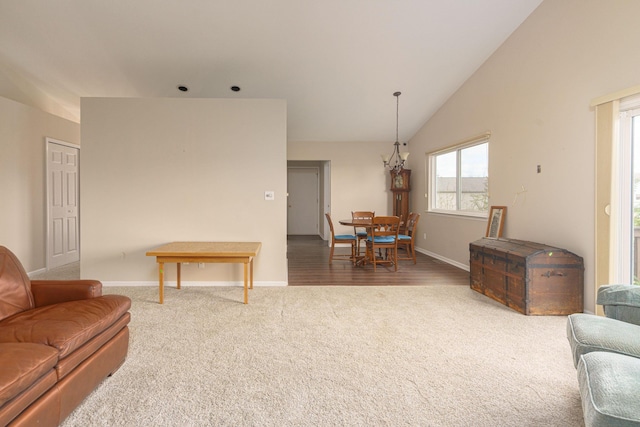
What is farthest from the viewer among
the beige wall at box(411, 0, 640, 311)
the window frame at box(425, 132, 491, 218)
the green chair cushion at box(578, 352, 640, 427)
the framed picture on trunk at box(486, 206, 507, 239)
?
the window frame at box(425, 132, 491, 218)

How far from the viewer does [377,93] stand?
5.25 metres

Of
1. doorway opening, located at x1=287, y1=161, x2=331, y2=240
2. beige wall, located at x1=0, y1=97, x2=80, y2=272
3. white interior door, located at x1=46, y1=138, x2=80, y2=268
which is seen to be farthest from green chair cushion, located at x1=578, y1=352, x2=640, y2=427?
doorway opening, located at x1=287, y1=161, x2=331, y2=240

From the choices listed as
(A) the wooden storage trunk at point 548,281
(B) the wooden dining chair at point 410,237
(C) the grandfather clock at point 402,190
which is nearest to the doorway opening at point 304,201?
(C) the grandfather clock at point 402,190

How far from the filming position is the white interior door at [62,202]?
4930 mm

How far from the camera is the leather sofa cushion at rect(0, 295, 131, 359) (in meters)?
1.53

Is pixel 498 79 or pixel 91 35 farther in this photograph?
pixel 498 79

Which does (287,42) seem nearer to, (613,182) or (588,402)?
(613,182)

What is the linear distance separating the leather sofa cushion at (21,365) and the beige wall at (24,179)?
12.9 ft

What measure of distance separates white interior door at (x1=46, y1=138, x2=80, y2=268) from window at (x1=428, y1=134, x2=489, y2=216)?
20.7 ft

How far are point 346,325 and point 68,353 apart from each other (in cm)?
192

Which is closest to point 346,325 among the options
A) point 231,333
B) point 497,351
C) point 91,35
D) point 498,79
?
point 231,333

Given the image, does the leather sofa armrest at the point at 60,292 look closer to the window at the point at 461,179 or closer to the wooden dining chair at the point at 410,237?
the wooden dining chair at the point at 410,237

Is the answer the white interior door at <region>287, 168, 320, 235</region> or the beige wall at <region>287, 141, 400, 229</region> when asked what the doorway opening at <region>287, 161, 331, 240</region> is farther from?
the beige wall at <region>287, 141, 400, 229</region>

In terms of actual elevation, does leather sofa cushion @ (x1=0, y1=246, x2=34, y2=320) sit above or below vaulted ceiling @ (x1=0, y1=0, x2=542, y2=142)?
below
